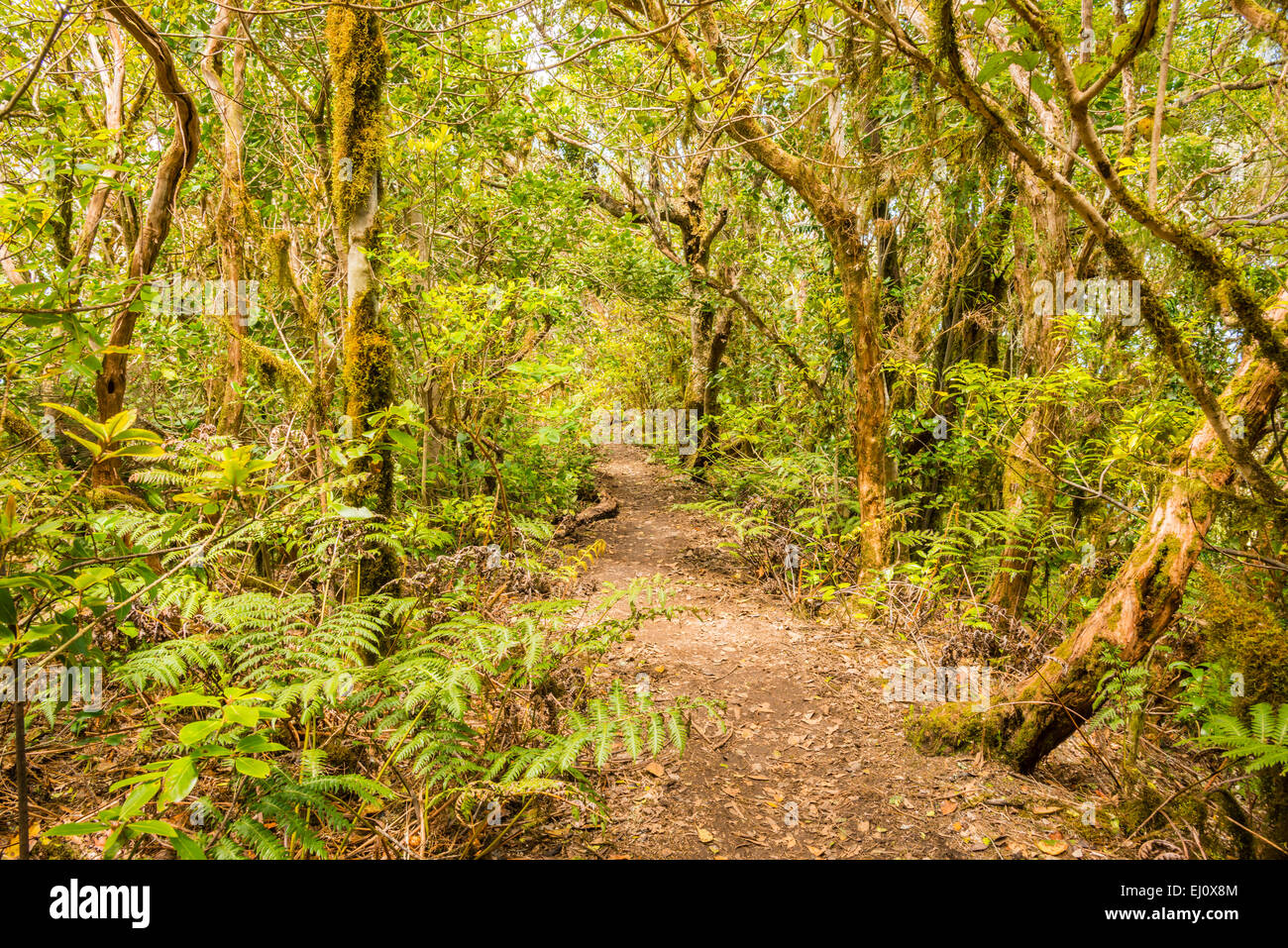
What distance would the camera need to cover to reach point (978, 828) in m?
3.08

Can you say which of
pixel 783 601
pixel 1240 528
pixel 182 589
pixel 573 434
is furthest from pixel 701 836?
pixel 573 434

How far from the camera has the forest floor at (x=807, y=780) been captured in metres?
2.96

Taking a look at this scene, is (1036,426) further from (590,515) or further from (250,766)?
(590,515)

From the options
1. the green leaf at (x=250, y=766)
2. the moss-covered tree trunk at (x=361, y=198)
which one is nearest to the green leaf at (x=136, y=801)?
the green leaf at (x=250, y=766)

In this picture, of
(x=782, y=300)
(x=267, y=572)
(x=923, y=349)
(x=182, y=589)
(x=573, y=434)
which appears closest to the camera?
(x=182, y=589)

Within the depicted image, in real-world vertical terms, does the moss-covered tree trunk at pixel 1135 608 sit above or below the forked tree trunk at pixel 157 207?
below

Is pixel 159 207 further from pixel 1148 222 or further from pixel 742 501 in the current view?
pixel 742 501

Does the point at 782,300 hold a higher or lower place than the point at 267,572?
higher

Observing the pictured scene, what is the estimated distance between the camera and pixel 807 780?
3.53 meters

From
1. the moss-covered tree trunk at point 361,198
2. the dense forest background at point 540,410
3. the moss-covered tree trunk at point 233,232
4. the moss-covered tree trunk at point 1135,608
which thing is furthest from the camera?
the moss-covered tree trunk at point 233,232

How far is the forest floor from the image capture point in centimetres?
296

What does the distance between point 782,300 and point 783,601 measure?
9.16 metres

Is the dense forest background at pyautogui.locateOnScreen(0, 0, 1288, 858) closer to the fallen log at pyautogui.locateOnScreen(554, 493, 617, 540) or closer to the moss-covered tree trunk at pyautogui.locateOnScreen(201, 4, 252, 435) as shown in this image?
the moss-covered tree trunk at pyautogui.locateOnScreen(201, 4, 252, 435)

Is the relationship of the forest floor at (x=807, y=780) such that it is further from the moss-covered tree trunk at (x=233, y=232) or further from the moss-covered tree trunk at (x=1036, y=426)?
the moss-covered tree trunk at (x=233, y=232)
